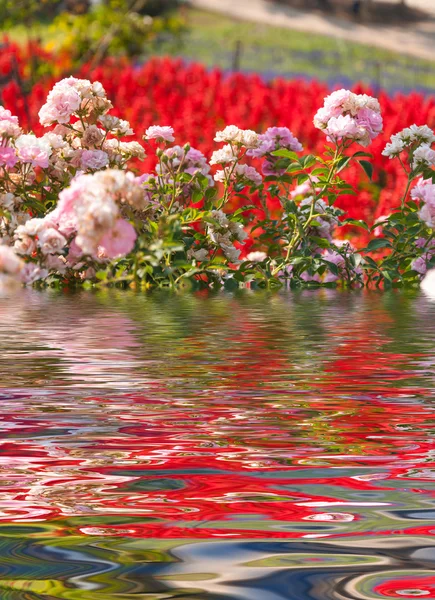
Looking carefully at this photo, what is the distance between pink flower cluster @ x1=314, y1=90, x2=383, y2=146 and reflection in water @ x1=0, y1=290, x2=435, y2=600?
162 cm

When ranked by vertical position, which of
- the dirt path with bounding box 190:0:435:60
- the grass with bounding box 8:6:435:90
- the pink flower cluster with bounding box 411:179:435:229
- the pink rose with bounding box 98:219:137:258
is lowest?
the pink flower cluster with bounding box 411:179:435:229

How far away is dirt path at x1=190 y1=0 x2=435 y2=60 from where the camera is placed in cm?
3009

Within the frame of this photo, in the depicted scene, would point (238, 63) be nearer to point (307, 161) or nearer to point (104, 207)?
point (307, 161)

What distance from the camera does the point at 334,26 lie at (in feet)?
104

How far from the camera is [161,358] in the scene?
183cm

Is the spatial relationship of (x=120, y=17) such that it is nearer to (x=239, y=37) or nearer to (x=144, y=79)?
(x=144, y=79)

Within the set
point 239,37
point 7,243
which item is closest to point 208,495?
point 7,243

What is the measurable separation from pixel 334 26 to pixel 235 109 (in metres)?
21.8

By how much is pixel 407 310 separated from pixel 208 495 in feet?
4.90

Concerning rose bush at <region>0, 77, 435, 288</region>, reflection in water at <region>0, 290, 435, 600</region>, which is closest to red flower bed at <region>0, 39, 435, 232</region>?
rose bush at <region>0, 77, 435, 288</region>

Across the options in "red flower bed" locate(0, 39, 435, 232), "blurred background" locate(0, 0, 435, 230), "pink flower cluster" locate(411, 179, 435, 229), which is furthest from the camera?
"blurred background" locate(0, 0, 435, 230)

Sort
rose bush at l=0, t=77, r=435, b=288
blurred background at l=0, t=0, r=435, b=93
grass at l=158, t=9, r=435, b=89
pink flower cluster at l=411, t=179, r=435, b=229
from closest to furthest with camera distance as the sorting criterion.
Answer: rose bush at l=0, t=77, r=435, b=288
pink flower cluster at l=411, t=179, r=435, b=229
blurred background at l=0, t=0, r=435, b=93
grass at l=158, t=9, r=435, b=89

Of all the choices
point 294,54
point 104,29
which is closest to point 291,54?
point 294,54

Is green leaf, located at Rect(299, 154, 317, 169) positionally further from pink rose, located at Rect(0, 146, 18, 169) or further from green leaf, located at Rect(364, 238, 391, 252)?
pink rose, located at Rect(0, 146, 18, 169)
